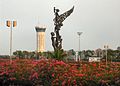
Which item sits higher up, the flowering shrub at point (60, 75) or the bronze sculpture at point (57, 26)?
the bronze sculpture at point (57, 26)

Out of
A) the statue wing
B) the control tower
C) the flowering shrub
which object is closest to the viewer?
the flowering shrub

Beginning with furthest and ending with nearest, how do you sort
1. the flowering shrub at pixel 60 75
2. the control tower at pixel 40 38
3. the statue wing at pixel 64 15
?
the control tower at pixel 40 38
the statue wing at pixel 64 15
the flowering shrub at pixel 60 75

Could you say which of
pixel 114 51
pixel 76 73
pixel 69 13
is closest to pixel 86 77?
pixel 76 73

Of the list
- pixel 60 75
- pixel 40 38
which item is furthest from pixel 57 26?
pixel 40 38

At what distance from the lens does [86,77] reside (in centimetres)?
977

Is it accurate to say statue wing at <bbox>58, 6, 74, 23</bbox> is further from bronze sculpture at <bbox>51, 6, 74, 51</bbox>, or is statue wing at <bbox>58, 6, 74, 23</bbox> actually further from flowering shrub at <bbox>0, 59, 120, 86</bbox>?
flowering shrub at <bbox>0, 59, 120, 86</bbox>

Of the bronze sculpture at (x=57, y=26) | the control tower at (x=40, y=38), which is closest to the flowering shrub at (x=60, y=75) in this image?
the bronze sculpture at (x=57, y=26)

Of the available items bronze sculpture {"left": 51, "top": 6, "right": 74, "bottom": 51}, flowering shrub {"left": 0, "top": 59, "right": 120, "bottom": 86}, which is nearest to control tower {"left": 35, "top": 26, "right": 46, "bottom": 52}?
bronze sculpture {"left": 51, "top": 6, "right": 74, "bottom": 51}

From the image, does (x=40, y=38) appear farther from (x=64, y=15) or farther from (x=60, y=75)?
(x=60, y=75)

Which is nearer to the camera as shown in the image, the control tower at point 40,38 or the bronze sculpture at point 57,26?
the bronze sculpture at point 57,26

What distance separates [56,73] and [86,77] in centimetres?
159

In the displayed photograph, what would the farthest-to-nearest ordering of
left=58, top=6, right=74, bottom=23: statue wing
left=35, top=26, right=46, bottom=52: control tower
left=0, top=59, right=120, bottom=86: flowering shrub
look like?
left=35, top=26, right=46, bottom=52: control tower
left=58, top=6, right=74, bottom=23: statue wing
left=0, top=59, right=120, bottom=86: flowering shrub

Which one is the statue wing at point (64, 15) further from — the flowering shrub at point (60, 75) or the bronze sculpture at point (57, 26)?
the flowering shrub at point (60, 75)

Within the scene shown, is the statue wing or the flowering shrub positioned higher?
the statue wing
